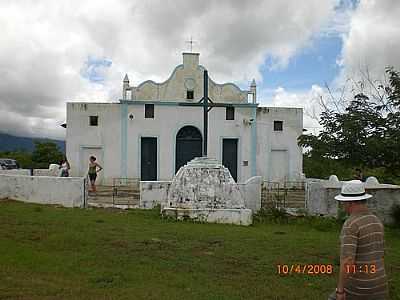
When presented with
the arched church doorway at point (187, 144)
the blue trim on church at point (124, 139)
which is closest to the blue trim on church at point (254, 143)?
the arched church doorway at point (187, 144)

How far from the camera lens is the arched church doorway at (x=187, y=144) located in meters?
24.3

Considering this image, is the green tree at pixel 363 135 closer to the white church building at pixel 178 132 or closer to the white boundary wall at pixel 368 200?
the white boundary wall at pixel 368 200

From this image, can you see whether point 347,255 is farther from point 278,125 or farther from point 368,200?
point 278,125

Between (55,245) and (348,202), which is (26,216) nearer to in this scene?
(55,245)

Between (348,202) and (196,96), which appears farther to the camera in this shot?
(196,96)

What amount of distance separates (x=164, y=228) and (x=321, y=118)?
149 inches

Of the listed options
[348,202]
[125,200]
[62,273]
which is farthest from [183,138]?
[348,202]

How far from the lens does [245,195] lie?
1373 centimetres

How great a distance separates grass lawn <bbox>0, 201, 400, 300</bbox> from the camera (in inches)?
230

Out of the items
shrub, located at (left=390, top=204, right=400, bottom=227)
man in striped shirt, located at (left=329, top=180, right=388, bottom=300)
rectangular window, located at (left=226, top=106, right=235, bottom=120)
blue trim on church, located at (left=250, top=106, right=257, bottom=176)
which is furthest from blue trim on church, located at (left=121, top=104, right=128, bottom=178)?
man in striped shirt, located at (left=329, top=180, right=388, bottom=300)

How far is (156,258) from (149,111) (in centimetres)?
1711
